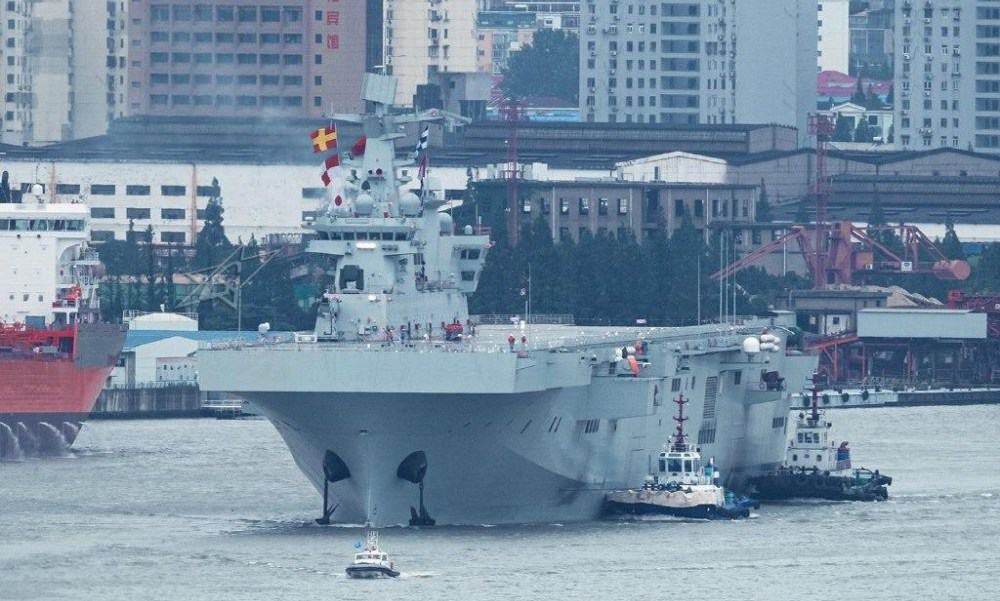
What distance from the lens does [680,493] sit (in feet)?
169

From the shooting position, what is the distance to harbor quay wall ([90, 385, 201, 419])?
8550cm

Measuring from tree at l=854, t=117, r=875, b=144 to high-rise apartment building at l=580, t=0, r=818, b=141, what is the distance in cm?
1240

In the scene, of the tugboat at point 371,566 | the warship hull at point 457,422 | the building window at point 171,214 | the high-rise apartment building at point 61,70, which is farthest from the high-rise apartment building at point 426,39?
the tugboat at point 371,566

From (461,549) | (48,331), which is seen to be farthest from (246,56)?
(461,549)

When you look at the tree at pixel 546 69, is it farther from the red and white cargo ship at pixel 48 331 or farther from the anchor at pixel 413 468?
the anchor at pixel 413 468

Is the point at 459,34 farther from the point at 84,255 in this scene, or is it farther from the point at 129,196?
the point at 84,255

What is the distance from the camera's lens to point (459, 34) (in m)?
132

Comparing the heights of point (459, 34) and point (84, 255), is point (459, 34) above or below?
above

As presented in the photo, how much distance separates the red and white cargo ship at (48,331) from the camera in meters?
70.9

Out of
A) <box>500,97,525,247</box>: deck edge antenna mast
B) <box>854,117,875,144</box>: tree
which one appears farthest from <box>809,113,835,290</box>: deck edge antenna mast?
<box>854,117,875,144</box>: tree

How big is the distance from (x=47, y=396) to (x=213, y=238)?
3657 centimetres

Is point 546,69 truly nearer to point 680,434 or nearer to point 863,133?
point 863,133

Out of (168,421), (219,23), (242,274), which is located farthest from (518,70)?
(168,421)

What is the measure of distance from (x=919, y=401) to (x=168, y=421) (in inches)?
958
